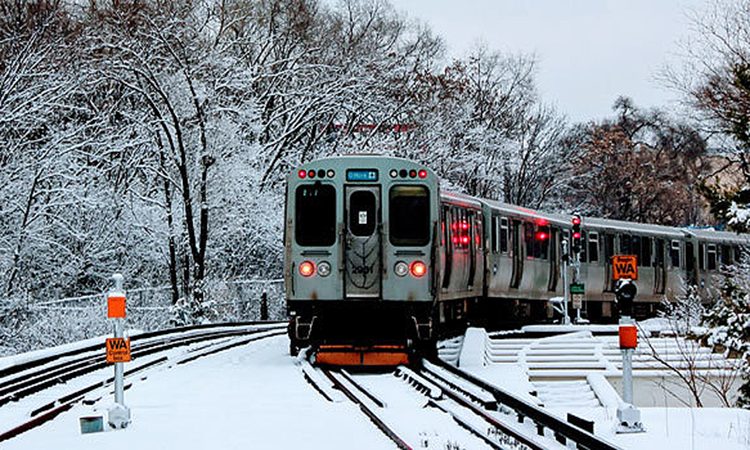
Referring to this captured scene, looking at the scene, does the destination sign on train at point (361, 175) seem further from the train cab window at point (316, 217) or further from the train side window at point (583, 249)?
the train side window at point (583, 249)

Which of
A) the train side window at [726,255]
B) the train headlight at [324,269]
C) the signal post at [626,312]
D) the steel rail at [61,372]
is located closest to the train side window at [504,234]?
the steel rail at [61,372]

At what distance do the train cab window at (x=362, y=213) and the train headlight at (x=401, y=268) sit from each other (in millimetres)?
625

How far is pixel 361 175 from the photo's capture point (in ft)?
53.8

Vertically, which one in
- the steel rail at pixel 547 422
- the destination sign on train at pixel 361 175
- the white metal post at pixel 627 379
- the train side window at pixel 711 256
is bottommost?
the steel rail at pixel 547 422

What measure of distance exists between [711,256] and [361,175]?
22.1 meters

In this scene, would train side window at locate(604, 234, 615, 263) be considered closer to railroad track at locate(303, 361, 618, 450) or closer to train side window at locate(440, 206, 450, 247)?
train side window at locate(440, 206, 450, 247)

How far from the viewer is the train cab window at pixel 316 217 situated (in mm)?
16344

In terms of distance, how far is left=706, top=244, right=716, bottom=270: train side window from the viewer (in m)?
35.6

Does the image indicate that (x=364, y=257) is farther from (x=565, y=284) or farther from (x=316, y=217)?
(x=565, y=284)

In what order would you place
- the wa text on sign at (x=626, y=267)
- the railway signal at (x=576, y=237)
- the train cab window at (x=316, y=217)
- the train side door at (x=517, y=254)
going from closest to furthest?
the wa text on sign at (x=626, y=267), the train cab window at (x=316, y=217), the railway signal at (x=576, y=237), the train side door at (x=517, y=254)

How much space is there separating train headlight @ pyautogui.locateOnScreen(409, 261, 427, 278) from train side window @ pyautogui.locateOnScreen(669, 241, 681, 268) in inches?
730

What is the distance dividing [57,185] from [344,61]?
12.0 meters

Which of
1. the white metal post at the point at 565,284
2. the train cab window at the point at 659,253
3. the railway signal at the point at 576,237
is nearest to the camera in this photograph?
the railway signal at the point at 576,237

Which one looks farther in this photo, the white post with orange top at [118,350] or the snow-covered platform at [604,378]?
the snow-covered platform at [604,378]
